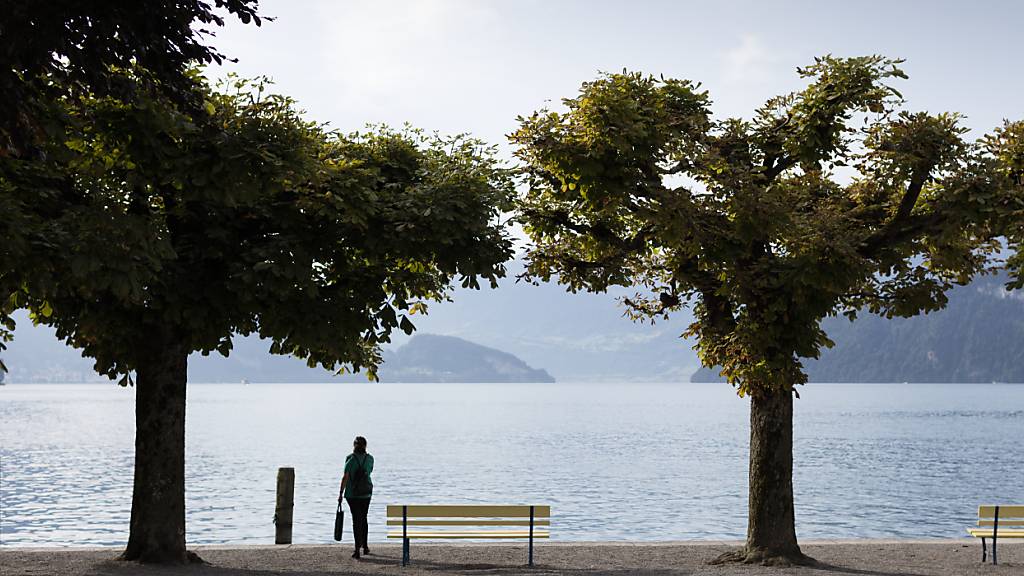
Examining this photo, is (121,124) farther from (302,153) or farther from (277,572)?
(277,572)

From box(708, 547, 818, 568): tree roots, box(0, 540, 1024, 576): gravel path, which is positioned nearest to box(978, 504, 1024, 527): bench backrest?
box(0, 540, 1024, 576): gravel path

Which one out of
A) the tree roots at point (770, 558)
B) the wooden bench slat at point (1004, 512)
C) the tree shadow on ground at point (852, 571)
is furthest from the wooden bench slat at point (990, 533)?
the tree roots at point (770, 558)

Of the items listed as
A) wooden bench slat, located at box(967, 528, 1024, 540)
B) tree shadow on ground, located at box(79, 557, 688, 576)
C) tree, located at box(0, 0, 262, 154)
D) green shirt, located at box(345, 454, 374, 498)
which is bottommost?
tree shadow on ground, located at box(79, 557, 688, 576)

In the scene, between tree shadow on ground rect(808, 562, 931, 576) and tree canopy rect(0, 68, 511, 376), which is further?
tree shadow on ground rect(808, 562, 931, 576)

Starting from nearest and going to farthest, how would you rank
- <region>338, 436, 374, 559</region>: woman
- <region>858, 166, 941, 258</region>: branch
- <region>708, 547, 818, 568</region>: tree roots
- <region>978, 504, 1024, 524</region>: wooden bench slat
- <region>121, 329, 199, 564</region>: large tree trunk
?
<region>121, 329, 199, 564</region>: large tree trunk < <region>858, 166, 941, 258</region>: branch < <region>708, 547, 818, 568</region>: tree roots < <region>978, 504, 1024, 524</region>: wooden bench slat < <region>338, 436, 374, 559</region>: woman

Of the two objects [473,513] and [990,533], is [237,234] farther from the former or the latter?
[990,533]

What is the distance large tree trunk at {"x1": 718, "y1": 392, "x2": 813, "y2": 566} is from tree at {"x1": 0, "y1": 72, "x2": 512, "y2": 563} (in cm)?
490

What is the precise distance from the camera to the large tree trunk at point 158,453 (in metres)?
16.9

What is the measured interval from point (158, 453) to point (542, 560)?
6.09m

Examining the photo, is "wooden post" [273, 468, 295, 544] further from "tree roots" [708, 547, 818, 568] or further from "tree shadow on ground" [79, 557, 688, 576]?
"tree roots" [708, 547, 818, 568]

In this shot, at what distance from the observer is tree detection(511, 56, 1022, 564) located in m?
16.5

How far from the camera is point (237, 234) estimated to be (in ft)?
54.7

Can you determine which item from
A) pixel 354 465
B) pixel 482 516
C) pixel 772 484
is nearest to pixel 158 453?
pixel 354 465

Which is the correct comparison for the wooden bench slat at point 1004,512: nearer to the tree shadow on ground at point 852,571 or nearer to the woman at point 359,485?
the tree shadow on ground at point 852,571
